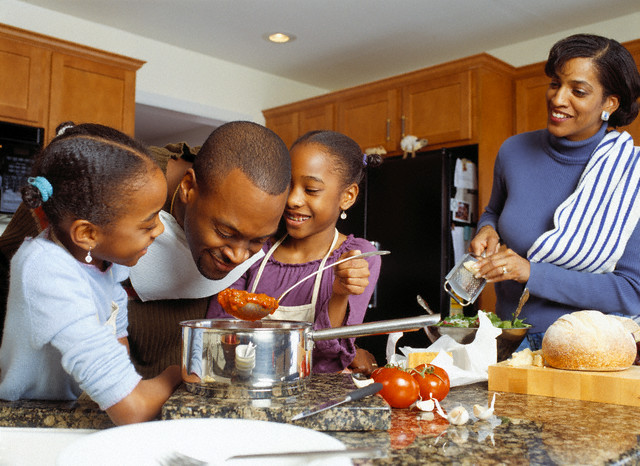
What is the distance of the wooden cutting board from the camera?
0.96 meters

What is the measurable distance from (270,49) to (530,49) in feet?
6.12

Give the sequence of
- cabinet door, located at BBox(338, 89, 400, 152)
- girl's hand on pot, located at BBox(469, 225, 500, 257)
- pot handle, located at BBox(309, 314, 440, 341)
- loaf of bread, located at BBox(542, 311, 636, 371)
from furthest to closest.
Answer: cabinet door, located at BBox(338, 89, 400, 152), girl's hand on pot, located at BBox(469, 225, 500, 257), loaf of bread, located at BBox(542, 311, 636, 371), pot handle, located at BBox(309, 314, 440, 341)

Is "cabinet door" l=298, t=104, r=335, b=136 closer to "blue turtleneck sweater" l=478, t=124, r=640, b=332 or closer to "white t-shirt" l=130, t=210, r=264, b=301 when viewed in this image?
"blue turtleneck sweater" l=478, t=124, r=640, b=332

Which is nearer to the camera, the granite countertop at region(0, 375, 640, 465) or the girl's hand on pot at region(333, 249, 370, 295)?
the granite countertop at region(0, 375, 640, 465)

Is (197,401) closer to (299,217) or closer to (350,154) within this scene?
(299,217)

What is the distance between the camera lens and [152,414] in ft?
2.54

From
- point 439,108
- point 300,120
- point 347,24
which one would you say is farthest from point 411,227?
point 300,120

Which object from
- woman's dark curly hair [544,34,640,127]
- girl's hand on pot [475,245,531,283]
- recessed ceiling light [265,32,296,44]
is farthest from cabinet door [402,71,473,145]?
girl's hand on pot [475,245,531,283]

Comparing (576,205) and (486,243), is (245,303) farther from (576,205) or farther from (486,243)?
(576,205)

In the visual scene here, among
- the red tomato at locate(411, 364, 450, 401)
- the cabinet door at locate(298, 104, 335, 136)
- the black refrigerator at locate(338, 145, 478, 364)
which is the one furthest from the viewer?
the cabinet door at locate(298, 104, 335, 136)

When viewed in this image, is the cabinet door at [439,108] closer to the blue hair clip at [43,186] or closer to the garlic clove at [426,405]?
the garlic clove at [426,405]

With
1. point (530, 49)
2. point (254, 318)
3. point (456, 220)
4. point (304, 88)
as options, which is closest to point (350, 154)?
point (254, 318)

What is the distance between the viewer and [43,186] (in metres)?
0.83

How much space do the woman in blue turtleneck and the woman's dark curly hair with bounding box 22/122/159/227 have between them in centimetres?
78
